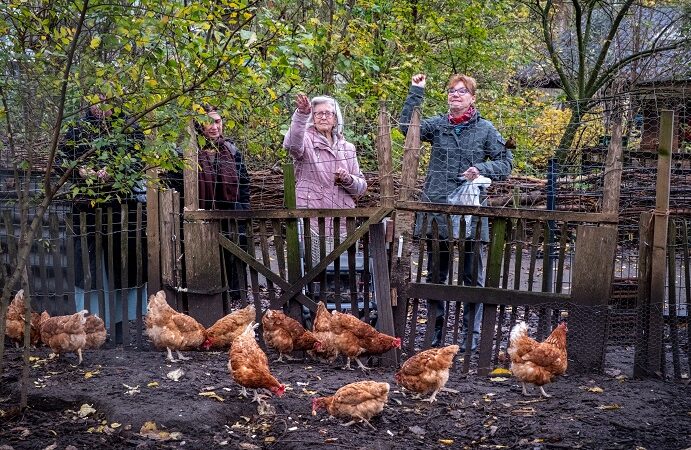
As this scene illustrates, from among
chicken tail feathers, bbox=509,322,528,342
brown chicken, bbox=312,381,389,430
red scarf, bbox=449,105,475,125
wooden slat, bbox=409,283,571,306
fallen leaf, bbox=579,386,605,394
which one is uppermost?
red scarf, bbox=449,105,475,125

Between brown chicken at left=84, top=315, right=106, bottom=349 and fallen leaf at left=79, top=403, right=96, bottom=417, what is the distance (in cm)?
144

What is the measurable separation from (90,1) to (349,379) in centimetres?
358

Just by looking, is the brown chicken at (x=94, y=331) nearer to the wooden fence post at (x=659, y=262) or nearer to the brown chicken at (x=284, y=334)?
the brown chicken at (x=284, y=334)

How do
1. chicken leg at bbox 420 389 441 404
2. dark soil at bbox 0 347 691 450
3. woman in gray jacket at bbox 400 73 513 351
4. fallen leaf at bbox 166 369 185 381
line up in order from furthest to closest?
woman in gray jacket at bbox 400 73 513 351, fallen leaf at bbox 166 369 185 381, chicken leg at bbox 420 389 441 404, dark soil at bbox 0 347 691 450

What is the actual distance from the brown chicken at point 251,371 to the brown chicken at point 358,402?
410 mm

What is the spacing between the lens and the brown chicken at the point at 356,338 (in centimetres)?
620

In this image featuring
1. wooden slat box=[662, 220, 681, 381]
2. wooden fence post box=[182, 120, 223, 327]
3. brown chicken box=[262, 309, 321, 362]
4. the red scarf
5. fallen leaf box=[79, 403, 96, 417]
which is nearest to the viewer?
fallen leaf box=[79, 403, 96, 417]

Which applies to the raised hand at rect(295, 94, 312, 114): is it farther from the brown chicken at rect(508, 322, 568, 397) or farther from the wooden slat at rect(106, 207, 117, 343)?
the brown chicken at rect(508, 322, 568, 397)

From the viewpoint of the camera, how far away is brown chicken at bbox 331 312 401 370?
6.20 metres

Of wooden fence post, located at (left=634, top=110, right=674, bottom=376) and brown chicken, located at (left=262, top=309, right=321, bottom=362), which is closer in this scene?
wooden fence post, located at (left=634, top=110, right=674, bottom=376)

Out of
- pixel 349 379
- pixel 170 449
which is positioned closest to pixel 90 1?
pixel 170 449

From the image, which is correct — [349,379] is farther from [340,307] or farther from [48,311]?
[48,311]

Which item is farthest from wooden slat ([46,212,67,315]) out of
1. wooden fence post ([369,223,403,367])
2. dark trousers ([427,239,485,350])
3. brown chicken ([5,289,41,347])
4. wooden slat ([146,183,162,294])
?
dark trousers ([427,239,485,350])

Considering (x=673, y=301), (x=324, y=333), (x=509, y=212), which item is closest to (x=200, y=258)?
(x=324, y=333)
